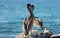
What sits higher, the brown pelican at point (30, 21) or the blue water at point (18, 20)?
the brown pelican at point (30, 21)

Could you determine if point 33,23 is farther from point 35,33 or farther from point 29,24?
point 35,33

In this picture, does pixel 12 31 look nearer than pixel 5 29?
Yes

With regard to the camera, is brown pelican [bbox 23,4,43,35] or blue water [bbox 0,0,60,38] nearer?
brown pelican [bbox 23,4,43,35]

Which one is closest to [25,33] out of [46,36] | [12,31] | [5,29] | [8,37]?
[46,36]

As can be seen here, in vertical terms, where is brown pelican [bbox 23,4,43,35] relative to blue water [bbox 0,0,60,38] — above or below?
above

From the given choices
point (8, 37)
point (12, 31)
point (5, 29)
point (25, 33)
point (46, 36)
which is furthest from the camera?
point (5, 29)

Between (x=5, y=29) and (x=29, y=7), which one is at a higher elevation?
(x=29, y=7)

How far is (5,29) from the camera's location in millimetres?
28969

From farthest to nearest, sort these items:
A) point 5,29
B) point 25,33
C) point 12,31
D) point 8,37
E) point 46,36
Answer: point 5,29 < point 12,31 < point 8,37 < point 25,33 < point 46,36

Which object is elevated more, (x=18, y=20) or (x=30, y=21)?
(x=30, y=21)

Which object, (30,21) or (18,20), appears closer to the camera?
(30,21)

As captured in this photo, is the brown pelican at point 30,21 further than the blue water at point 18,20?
No

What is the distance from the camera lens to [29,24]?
1119 cm

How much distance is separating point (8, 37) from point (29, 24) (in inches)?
517
